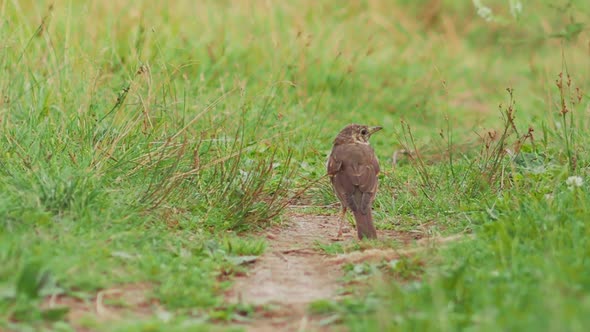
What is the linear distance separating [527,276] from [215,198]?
2616mm

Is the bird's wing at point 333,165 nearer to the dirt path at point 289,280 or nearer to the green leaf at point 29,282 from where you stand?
the dirt path at point 289,280

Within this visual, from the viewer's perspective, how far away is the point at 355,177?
273 inches

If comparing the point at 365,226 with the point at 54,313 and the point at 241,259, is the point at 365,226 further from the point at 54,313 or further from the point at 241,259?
the point at 54,313

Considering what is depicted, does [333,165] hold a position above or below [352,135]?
below

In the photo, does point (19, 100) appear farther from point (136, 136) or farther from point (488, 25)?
point (488, 25)

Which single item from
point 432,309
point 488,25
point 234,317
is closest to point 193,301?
point 234,317

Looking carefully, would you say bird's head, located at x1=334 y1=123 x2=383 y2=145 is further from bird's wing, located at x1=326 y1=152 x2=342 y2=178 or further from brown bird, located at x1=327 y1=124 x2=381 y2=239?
bird's wing, located at x1=326 y1=152 x2=342 y2=178

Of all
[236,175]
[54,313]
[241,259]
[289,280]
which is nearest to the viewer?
[54,313]

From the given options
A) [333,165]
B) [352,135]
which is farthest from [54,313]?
[352,135]

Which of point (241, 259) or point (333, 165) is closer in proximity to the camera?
point (241, 259)

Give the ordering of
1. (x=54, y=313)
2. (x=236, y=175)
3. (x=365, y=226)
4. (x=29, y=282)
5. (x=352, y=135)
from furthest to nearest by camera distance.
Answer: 1. (x=352, y=135)
2. (x=236, y=175)
3. (x=365, y=226)
4. (x=29, y=282)
5. (x=54, y=313)

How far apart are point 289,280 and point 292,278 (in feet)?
0.18

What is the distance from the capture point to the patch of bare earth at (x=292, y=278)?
473 centimetres

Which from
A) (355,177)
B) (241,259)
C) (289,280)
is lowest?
(289,280)
